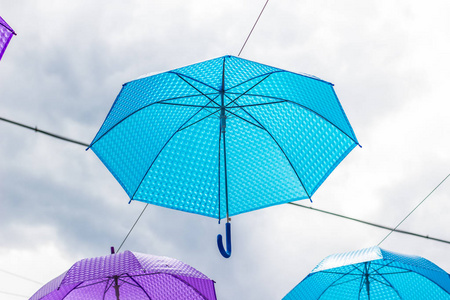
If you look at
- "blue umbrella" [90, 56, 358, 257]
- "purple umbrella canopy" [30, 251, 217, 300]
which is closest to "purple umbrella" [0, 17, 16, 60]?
"blue umbrella" [90, 56, 358, 257]

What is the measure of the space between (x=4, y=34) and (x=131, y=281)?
321 centimetres

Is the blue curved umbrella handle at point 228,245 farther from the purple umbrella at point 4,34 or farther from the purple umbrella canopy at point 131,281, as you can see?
the purple umbrella at point 4,34

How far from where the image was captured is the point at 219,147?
3.97m

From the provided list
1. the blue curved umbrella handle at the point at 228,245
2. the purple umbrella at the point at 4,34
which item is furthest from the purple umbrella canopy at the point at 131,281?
the purple umbrella at the point at 4,34

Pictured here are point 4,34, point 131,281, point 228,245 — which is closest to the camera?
point 4,34

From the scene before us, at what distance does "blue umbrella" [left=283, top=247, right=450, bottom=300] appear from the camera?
463cm

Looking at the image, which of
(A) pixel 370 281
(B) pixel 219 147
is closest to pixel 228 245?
(B) pixel 219 147

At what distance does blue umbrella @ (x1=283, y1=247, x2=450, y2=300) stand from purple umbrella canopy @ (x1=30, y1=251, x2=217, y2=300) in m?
0.93

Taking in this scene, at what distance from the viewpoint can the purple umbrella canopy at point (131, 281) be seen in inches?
163

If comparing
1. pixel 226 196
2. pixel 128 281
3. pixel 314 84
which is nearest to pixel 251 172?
pixel 226 196

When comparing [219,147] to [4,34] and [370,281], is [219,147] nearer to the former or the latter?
[4,34]

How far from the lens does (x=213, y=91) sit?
3.74 meters

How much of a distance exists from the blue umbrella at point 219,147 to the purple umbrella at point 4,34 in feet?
3.65

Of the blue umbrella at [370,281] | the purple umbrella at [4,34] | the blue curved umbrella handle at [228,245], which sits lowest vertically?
the blue curved umbrella handle at [228,245]
